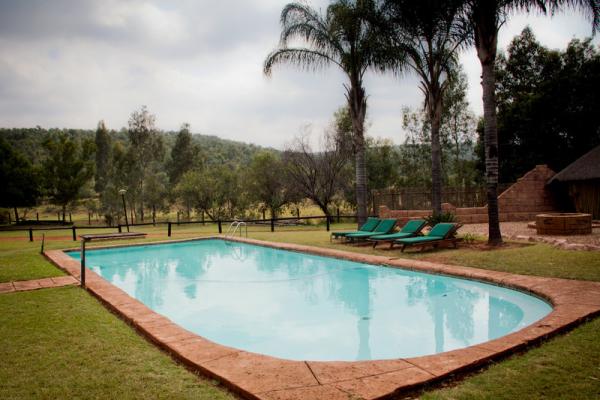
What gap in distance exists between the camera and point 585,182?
60.1 feet

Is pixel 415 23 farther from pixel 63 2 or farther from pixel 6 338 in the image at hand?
pixel 6 338

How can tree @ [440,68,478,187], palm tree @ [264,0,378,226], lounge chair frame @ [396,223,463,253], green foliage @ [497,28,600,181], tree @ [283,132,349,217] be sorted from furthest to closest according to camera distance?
1. tree @ [440,68,478,187]
2. tree @ [283,132,349,217]
3. green foliage @ [497,28,600,181]
4. palm tree @ [264,0,378,226]
5. lounge chair frame @ [396,223,463,253]

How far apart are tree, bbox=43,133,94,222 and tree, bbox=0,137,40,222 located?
1.25 metres

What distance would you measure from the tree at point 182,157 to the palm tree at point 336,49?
3784 cm

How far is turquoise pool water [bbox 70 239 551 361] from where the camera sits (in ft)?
18.4

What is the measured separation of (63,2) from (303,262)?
10769 millimetres

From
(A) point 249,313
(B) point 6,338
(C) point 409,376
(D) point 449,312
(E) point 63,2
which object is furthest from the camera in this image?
(E) point 63,2

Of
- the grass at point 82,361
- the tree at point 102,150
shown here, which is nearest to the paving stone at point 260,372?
the grass at point 82,361

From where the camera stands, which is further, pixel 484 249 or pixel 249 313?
pixel 484 249

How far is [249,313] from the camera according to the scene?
721 centimetres

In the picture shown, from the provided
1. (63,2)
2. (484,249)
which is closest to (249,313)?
(484,249)

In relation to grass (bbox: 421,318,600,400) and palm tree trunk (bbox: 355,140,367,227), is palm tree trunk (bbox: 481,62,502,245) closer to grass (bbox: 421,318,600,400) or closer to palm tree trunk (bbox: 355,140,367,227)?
palm tree trunk (bbox: 355,140,367,227)

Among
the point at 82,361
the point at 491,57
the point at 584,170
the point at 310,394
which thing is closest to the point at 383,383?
the point at 310,394

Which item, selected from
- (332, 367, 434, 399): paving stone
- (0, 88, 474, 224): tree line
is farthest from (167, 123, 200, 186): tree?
(332, 367, 434, 399): paving stone
